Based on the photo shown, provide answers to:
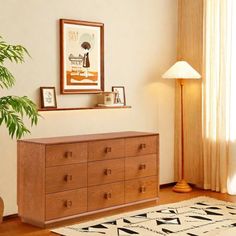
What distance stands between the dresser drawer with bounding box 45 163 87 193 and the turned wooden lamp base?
158 cm

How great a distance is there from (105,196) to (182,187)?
54.0 inches

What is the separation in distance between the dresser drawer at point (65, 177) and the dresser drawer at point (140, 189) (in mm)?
564

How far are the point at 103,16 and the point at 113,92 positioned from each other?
82 centimetres

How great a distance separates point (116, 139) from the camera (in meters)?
5.01

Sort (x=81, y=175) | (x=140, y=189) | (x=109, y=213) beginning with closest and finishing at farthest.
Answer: (x=81, y=175) < (x=109, y=213) < (x=140, y=189)

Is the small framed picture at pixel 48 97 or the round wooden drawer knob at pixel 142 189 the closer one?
the small framed picture at pixel 48 97

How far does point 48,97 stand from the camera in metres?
5.02

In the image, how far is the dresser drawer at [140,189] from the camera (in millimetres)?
5125

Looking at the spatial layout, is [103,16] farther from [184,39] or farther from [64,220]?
[64,220]

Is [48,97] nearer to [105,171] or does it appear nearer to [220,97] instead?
[105,171]

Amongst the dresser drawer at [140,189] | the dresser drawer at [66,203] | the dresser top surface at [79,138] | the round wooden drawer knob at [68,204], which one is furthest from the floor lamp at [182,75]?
the round wooden drawer knob at [68,204]

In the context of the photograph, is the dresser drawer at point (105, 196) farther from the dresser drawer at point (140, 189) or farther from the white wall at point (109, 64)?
the white wall at point (109, 64)

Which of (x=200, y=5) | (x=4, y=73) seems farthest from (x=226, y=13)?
(x=4, y=73)

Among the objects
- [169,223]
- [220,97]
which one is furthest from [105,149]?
[220,97]
